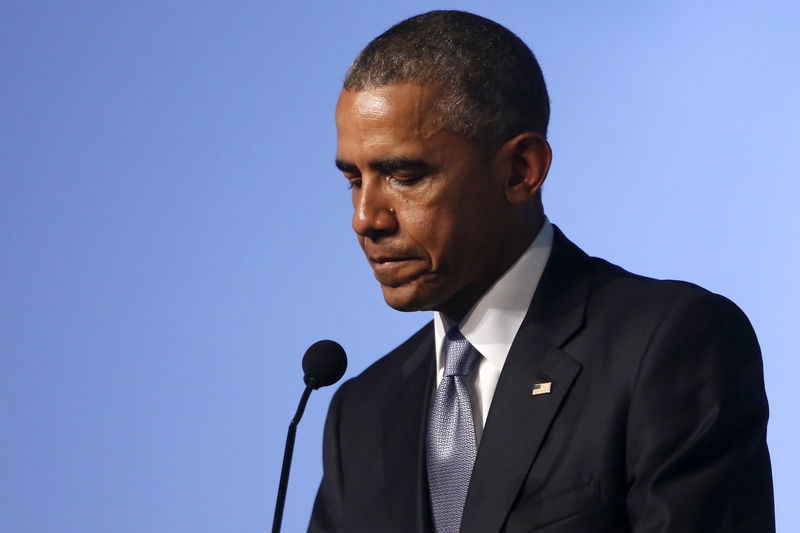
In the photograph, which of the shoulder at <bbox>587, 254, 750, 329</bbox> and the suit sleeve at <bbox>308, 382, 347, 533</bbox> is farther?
the suit sleeve at <bbox>308, 382, 347, 533</bbox>

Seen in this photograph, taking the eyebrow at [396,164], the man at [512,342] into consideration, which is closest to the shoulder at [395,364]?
the man at [512,342]

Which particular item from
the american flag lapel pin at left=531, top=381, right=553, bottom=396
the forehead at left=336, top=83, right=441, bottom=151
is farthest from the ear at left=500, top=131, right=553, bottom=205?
the american flag lapel pin at left=531, top=381, right=553, bottom=396

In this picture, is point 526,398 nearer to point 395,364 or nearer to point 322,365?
point 322,365

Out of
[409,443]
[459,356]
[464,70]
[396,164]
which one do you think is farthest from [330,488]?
[464,70]

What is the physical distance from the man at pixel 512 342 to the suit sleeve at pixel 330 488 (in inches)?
2.2

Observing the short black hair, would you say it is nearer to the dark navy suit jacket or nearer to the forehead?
the forehead

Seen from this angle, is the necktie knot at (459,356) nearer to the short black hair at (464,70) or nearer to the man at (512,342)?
the man at (512,342)

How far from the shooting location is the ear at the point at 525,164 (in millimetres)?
1842

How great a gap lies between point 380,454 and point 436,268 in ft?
1.13

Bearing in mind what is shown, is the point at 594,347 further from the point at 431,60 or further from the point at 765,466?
the point at 431,60

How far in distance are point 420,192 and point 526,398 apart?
0.30 metres

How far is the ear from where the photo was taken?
6.04 feet

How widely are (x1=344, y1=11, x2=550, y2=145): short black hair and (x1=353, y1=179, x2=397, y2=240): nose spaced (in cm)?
13

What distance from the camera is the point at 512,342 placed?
187 centimetres
